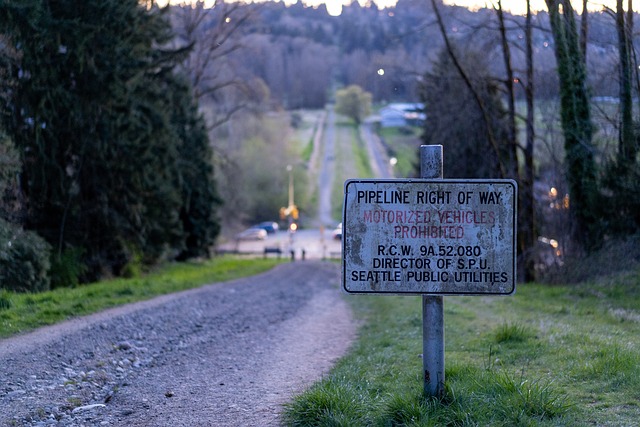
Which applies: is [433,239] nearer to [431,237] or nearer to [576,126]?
[431,237]

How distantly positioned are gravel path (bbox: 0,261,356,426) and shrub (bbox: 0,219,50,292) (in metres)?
4.09

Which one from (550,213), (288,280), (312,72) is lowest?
(288,280)

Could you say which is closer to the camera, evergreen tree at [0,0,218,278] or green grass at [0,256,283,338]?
green grass at [0,256,283,338]

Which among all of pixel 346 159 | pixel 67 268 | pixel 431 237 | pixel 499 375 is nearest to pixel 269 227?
pixel 346 159

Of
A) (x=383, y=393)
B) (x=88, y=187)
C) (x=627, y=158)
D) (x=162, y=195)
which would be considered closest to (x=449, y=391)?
(x=383, y=393)

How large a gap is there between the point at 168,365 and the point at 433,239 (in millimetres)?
5272

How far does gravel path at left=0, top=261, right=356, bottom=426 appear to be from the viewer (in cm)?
767

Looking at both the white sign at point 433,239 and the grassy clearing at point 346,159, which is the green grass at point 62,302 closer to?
the white sign at point 433,239

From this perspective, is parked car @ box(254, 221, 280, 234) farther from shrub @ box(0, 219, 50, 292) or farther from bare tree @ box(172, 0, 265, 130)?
shrub @ box(0, 219, 50, 292)

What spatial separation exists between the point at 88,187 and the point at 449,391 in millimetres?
22841

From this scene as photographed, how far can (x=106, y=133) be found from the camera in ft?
86.1

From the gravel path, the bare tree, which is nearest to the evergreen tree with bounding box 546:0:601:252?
the gravel path

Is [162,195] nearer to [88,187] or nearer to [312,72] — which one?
[88,187]

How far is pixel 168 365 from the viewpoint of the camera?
10375mm
